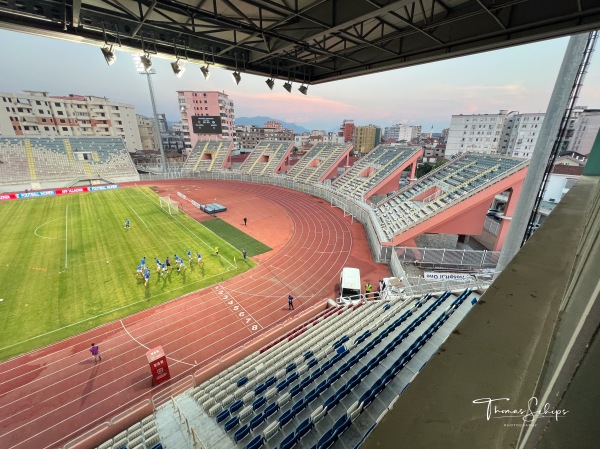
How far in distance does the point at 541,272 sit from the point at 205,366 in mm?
10296

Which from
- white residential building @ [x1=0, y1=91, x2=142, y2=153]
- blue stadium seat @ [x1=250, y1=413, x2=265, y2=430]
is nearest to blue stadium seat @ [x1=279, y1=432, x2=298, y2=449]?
blue stadium seat @ [x1=250, y1=413, x2=265, y2=430]

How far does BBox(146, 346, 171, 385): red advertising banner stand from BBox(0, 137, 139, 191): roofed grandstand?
130ft

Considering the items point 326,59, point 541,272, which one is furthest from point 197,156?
point 541,272

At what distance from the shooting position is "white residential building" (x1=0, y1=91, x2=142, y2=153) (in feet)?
155

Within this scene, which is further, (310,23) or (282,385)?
(282,385)

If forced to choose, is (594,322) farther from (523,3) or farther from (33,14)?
(33,14)

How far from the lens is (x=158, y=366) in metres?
8.93

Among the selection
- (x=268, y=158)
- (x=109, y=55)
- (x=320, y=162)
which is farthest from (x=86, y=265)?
(x=268, y=158)

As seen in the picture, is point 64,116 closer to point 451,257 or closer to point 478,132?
point 451,257

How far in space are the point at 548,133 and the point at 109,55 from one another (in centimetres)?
1365

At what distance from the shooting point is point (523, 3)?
5.90 metres

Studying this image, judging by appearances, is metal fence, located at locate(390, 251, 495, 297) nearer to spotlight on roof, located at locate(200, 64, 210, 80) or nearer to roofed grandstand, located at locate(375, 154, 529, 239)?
roofed grandstand, located at locate(375, 154, 529, 239)

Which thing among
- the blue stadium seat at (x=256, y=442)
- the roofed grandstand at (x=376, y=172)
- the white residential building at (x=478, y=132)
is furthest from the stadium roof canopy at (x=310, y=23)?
the white residential building at (x=478, y=132)

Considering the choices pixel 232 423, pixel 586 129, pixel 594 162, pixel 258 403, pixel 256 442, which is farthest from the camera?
pixel 586 129
